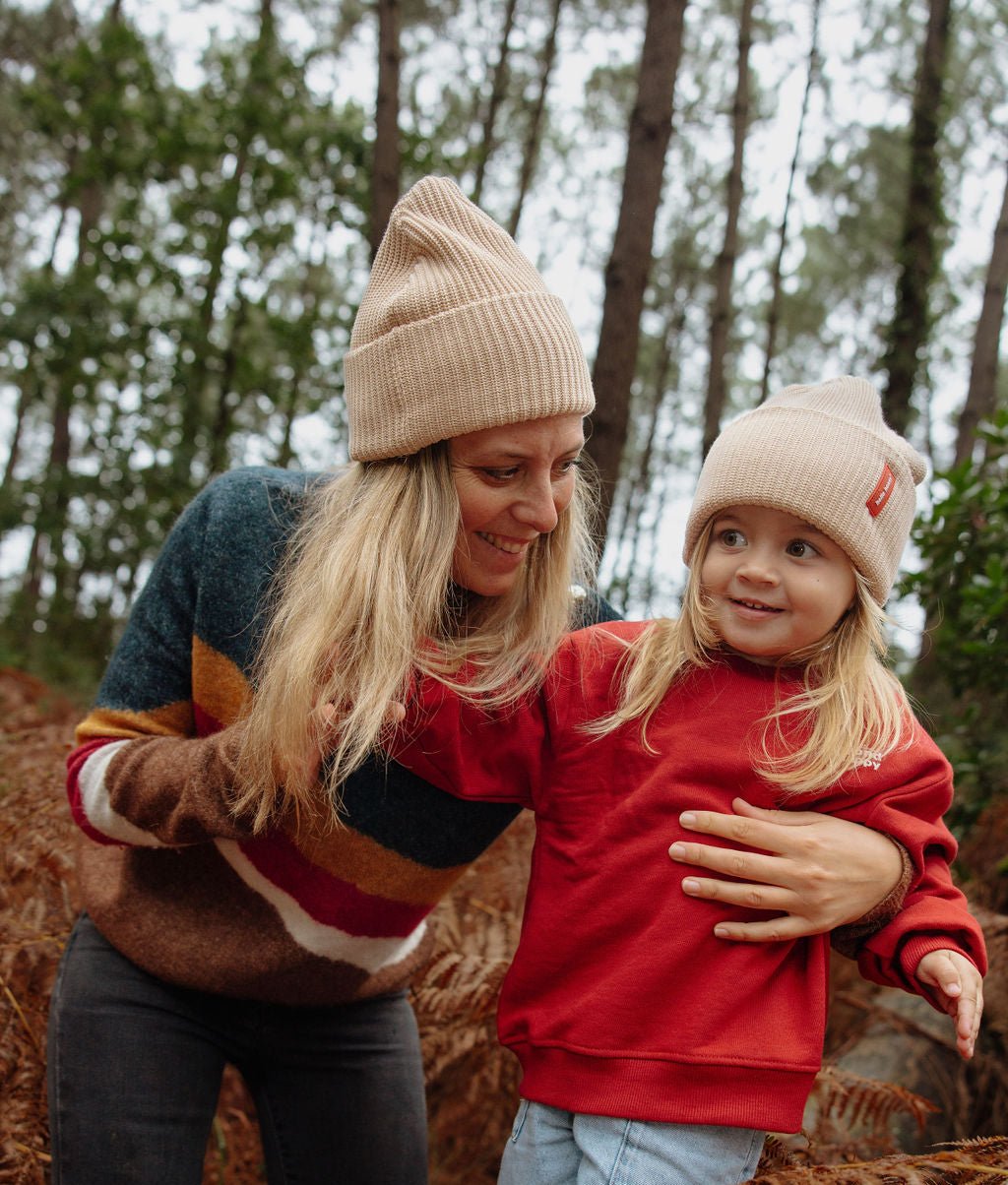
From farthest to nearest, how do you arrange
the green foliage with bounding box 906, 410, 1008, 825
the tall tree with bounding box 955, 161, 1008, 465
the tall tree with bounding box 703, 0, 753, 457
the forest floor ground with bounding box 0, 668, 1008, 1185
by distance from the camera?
the tall tree with bounding box 955, 161, 1008, 465
the tall tree with bounding box 703, 0, 753, 457
the green foliage with bounding box 906, 410, 1008, 825
the forest floor ground with bounding box 0, 668, 1008, 1185

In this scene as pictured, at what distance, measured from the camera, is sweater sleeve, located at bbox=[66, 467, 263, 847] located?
191 centimetres

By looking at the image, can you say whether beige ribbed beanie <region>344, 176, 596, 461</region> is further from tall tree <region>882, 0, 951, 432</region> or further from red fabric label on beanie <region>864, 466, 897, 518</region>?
tall tree <region>882, 0, 951, 432</region>

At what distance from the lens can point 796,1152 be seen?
1974 millimetres

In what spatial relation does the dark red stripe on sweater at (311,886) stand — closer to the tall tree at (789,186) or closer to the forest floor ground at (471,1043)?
the forest floor ground at (471,1043)

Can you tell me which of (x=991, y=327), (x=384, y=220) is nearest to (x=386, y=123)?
(x=384, y=220)

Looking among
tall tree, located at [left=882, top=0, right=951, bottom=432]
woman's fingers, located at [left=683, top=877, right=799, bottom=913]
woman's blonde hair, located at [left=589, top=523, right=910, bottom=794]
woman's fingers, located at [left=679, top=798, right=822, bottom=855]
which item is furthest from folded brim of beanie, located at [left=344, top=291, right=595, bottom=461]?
tall tree, located at [left=882, top=0, right=951, bottom=432]

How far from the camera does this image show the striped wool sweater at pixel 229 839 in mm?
2088

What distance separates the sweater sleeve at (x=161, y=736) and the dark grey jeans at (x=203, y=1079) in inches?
13.1

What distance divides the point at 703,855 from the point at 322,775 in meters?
0.73

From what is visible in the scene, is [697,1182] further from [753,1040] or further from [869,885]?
[869,885]

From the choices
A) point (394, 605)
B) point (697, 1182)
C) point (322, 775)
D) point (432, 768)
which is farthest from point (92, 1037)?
point (697, 1182)

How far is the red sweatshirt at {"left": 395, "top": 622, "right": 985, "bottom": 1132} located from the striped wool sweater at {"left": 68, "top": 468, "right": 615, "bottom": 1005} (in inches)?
8.5

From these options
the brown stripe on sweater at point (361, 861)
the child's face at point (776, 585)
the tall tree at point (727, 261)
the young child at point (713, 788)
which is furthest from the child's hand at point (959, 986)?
the tall tree at point (727, 261)

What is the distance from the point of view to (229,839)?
2049 millimetres
